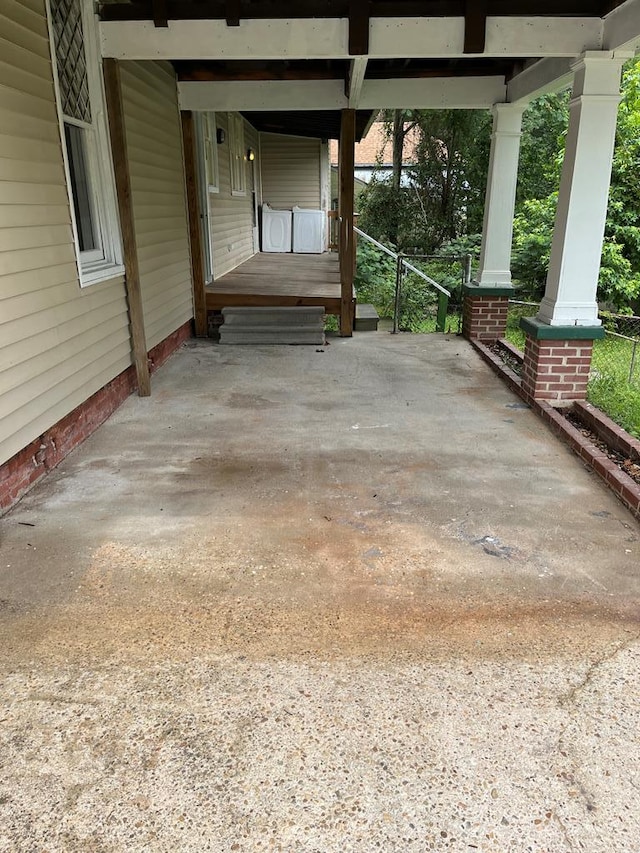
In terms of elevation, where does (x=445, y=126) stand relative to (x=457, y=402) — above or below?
above

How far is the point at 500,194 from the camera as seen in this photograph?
6.50m

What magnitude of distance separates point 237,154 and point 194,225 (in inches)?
148

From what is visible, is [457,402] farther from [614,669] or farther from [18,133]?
[18,133]

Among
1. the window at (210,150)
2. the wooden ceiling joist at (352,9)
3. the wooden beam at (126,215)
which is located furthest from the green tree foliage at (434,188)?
the wooden beam at (126,215)

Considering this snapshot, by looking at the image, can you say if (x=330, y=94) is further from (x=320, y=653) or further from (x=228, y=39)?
(x=320, y=653)

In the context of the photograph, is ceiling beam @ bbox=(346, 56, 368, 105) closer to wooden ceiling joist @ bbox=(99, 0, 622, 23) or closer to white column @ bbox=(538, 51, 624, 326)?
wooden ceiling joist @ bbox=(99, 0, 622, 23)

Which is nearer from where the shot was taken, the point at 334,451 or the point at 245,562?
the point at 245,562

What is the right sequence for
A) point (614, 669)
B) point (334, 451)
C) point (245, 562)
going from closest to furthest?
point (614, 669) < point (245, 562) < point (334, 451)

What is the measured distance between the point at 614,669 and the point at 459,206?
14.5 meters

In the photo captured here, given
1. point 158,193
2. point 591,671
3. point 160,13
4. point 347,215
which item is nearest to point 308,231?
point 347,215

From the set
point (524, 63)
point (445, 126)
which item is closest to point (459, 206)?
point (445, 126)

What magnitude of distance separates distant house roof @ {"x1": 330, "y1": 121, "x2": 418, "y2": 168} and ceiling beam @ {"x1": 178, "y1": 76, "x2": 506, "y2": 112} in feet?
25.4

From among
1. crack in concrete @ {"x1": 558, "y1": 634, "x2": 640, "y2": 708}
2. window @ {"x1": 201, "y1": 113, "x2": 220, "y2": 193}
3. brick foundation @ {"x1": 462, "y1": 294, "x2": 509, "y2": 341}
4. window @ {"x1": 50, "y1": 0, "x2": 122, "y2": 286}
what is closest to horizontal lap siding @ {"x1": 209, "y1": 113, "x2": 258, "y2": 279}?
window @ {"x1": 201, "y1": 113, "x2": 220, "y2": 193}

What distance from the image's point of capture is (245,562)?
2588 mm
